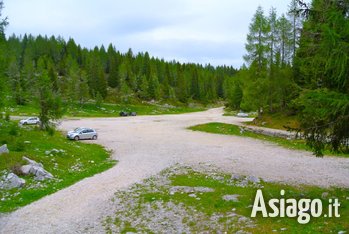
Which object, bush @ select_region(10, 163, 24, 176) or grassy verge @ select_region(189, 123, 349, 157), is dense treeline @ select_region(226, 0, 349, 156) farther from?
grassy verge @ select_region(189, 123, 349, 157)

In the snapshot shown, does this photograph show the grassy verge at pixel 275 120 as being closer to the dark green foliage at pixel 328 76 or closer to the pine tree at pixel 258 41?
the pine tree at pixel 258 41

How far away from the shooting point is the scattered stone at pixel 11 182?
63.8 ft

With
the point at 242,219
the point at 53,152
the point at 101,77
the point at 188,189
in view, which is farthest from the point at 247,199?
the point at 101,77

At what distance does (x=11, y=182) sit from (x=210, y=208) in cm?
1132

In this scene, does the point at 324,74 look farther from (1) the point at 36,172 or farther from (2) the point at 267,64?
(2) the point at 267,64

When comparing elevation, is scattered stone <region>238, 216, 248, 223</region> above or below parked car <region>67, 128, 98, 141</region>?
above

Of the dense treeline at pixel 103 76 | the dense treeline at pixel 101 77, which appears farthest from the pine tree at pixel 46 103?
the dense treeline at pixel 103 76

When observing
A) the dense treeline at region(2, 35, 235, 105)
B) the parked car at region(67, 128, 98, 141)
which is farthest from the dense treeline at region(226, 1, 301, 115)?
the dense treeline at region(2, 35, 235, 105)

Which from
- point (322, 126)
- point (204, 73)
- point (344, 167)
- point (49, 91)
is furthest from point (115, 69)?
point (322, 126)

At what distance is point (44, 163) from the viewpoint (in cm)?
2470

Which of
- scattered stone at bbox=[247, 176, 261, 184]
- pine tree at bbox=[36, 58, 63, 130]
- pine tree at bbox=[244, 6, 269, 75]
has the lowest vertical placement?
scattered stone at bbox=[247, 176, 261, 184]

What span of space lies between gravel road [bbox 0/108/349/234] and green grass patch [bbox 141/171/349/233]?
232 centimetres

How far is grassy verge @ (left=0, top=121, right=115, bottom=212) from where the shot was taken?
18.3 m

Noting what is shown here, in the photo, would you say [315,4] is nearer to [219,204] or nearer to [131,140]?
[219,204]
